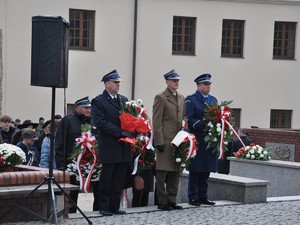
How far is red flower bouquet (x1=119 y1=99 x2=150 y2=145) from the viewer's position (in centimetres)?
1079

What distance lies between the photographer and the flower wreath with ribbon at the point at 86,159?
11.4 m

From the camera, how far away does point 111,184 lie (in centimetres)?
1091

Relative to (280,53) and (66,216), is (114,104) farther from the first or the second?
(280,53)

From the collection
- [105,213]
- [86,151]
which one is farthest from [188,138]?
[105,213]

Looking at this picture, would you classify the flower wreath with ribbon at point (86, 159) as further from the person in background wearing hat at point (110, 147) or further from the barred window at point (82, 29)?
the barred window at point (82, 29)

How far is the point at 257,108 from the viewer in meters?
32.0

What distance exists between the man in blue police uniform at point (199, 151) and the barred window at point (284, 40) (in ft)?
67.4

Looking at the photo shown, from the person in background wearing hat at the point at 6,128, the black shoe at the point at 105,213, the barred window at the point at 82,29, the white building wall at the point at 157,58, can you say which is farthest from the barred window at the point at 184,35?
the black shoe at the point at 105,213

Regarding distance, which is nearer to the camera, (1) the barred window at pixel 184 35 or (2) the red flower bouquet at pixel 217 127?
(2) the red flower bouquet at pixel 217 127

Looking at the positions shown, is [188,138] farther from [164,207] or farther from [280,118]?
[280,118]

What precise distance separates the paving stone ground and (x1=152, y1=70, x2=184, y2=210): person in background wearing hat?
27 cm

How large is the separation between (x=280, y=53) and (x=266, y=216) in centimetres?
2174

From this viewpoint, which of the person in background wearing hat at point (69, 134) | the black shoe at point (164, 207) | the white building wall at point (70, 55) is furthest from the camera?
the white building wall at point (70, 55)

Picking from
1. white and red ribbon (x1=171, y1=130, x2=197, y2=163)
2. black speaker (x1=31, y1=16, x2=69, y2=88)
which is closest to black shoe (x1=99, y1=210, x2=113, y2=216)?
white and red ribbon (x1=171, y1=130, x2=197, y2=163)
